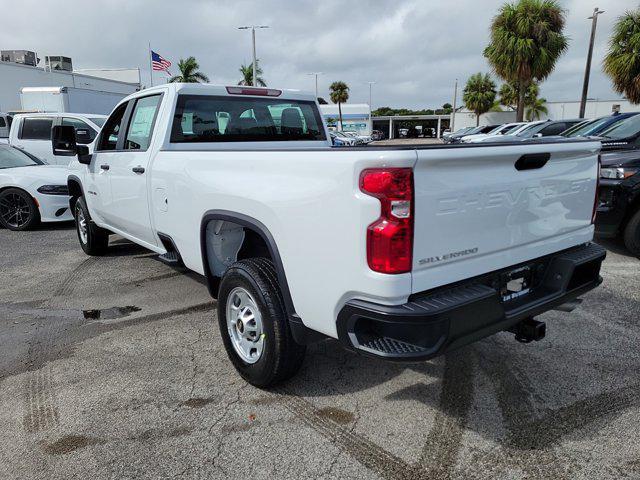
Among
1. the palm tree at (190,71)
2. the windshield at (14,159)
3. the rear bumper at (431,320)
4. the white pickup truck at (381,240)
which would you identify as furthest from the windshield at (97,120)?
the palm tree at (190,71)

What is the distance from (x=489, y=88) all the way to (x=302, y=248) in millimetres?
57975

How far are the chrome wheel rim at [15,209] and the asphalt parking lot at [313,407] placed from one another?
4321mm

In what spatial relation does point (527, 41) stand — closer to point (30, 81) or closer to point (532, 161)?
point (30, 81)

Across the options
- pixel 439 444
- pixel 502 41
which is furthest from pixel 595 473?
pixel 502 41

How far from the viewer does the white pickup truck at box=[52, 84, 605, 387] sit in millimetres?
2164

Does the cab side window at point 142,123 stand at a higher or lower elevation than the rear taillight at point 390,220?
higher

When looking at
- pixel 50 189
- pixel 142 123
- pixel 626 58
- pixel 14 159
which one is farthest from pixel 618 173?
pixel 626 58

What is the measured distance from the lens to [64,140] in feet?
17.7

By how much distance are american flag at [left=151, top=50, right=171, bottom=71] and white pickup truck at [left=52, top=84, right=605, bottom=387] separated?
23.0 metres

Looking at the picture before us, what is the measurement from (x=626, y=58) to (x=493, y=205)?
23983mm

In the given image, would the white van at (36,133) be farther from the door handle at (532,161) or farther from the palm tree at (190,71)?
the palm tree at (190,71)

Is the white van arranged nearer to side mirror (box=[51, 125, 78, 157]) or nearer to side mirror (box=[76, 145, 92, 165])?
side mirror (box=[51, 125, 78, 157])

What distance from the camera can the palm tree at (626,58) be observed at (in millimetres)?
21484

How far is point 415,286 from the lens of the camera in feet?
7.28
